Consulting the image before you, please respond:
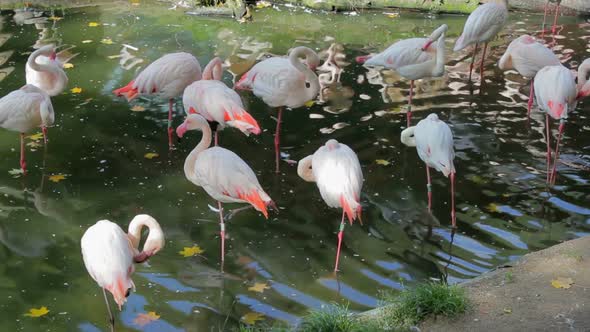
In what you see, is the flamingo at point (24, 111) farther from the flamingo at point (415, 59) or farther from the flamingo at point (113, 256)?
the flamingo at point (415, 59)

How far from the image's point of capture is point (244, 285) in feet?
16.5

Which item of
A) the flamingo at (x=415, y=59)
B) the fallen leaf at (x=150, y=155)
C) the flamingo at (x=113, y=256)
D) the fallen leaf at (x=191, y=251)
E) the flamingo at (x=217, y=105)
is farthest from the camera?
the flamingo at (x=415, y=59)

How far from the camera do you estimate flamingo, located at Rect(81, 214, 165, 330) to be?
4.27 m

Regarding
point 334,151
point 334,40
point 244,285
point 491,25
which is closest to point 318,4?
point 334,40

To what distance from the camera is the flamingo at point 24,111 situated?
6.45 metres

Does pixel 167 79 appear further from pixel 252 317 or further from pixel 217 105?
pixel 252 317

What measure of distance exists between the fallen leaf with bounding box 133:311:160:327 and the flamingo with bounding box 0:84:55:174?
8.04ft

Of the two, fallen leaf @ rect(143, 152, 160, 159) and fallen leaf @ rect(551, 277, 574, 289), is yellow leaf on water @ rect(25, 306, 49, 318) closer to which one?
fallen leaf @ rect(143, 152, 160, 159)

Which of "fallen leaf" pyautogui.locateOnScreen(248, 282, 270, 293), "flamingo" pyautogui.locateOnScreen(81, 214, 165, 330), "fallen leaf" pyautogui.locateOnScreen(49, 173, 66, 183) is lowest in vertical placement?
"fallen leaf" pyautogui.locateOnScreen(248, 282, 270, 293)

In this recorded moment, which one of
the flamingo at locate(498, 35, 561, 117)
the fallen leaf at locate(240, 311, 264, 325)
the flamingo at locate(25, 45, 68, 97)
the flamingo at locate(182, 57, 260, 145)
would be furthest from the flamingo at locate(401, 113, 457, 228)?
the flamingo at locate(25, 45, 68, 97)

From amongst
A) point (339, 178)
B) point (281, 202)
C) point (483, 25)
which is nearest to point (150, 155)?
point (281, 202)

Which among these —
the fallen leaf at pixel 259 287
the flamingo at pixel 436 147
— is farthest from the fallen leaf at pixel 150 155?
the flamingo at pixel 436 147

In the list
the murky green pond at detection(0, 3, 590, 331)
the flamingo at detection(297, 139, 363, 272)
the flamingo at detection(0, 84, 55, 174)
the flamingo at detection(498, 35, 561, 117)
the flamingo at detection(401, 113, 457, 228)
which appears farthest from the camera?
the flamingo at detection(498, 35, 561, 117)

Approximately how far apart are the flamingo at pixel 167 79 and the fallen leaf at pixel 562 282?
3725mm
